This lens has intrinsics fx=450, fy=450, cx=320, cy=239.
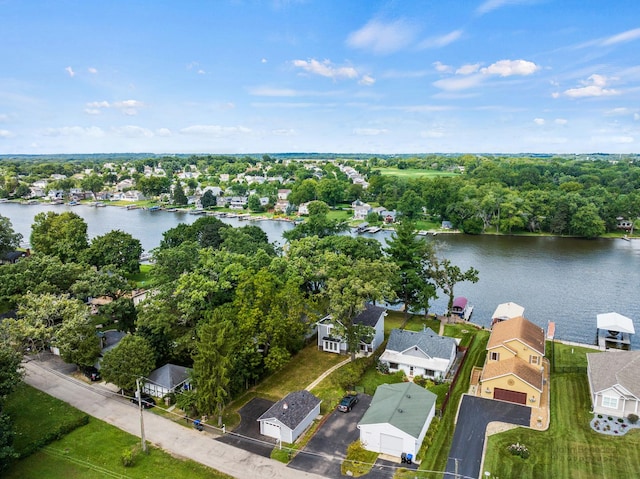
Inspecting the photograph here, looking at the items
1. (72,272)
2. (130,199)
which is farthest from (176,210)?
(72,272)

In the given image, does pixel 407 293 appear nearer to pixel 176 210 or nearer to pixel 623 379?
pixel 623 379

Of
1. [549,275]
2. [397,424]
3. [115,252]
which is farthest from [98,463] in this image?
[549,275]

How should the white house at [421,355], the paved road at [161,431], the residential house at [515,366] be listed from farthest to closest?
1. the white house at [421,355]
2. the residential house at [515,366]
3. the paved road at [161,431]

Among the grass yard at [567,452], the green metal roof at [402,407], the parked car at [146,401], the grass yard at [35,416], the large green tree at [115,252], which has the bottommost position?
the parked car at [146,401]

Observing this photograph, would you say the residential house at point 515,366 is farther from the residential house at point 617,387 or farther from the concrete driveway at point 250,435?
the concrete driveway at point 250,435

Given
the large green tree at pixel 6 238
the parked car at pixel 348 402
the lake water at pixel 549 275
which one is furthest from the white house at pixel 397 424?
the large green tree at pixel 6 238

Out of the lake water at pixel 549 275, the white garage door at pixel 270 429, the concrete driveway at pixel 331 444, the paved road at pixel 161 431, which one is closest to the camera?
the paved road at pixel 161 431

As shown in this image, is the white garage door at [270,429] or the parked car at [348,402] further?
the parked car at [348,402]
